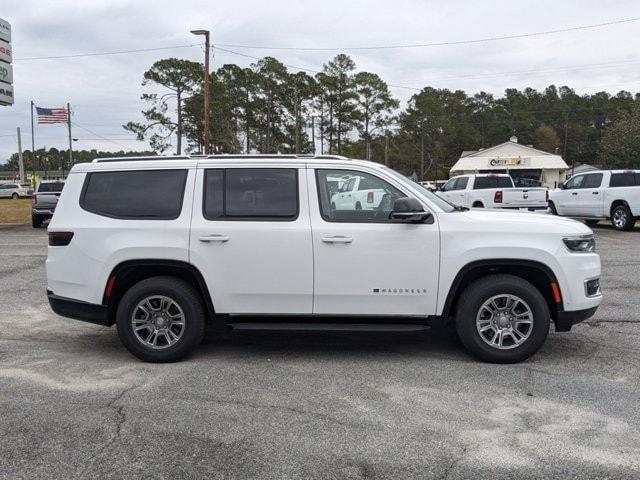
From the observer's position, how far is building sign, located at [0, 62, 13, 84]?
2431 centimetres

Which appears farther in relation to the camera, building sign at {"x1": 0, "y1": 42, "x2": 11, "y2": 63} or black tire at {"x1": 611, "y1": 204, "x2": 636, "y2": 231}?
building sign at {"x1": 0, "y1": 42, "x2": 11, "y2": 63}

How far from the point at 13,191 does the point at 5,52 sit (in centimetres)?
3093

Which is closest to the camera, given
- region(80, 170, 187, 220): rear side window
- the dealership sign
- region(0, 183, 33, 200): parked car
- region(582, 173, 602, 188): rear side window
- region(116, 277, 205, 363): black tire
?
region(116, 277, 205, 363): black tire

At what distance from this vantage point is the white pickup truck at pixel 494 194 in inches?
744

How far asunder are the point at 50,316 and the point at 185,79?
50402 mm

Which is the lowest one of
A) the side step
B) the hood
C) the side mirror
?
the side step

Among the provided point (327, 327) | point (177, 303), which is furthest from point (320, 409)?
point (177, 303)

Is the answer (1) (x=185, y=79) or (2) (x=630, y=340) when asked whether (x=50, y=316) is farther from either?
(1) (x=185, y=79)

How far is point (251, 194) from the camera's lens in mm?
5469

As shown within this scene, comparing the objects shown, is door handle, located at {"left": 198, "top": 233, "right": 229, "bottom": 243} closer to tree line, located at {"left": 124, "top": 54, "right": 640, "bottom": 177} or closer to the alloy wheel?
the alloy wheel

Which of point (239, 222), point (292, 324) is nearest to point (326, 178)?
point (239, 222)

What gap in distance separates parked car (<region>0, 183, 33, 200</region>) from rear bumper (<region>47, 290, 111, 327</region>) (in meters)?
51.5

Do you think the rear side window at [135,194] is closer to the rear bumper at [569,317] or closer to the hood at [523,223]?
the hood at [523,223]

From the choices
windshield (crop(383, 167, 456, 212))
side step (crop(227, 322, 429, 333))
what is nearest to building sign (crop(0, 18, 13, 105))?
side step (crop(227, 322, 429, 333))
